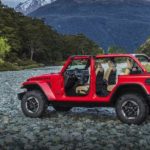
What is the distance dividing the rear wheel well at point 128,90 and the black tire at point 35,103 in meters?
2.58

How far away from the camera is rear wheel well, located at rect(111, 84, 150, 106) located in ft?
53.2

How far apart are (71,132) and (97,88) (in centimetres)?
250

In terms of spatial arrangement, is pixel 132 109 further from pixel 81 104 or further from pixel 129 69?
pixel 81 104

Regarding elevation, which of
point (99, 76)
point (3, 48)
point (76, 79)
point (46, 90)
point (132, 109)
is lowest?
point (132, 109)

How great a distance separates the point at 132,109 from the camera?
16297 mm

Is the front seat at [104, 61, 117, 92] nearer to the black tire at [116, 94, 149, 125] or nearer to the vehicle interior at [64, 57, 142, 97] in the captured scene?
the vehicle interior at [64, 57, 142, 97]

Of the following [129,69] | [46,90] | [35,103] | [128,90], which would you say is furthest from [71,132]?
[35,103]

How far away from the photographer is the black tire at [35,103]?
18328 mm

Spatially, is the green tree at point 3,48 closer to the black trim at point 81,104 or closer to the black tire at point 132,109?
the black trim at point 81,104

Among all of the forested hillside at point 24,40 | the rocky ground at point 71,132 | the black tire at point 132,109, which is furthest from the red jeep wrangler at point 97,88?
the forested hillside at point 24,40

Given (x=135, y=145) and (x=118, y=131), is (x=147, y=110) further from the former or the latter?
(x=135, y=145)

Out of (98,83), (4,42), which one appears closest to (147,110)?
(98,83)

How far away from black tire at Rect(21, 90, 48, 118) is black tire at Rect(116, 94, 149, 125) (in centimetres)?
290

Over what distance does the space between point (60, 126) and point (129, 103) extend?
2.13 m
